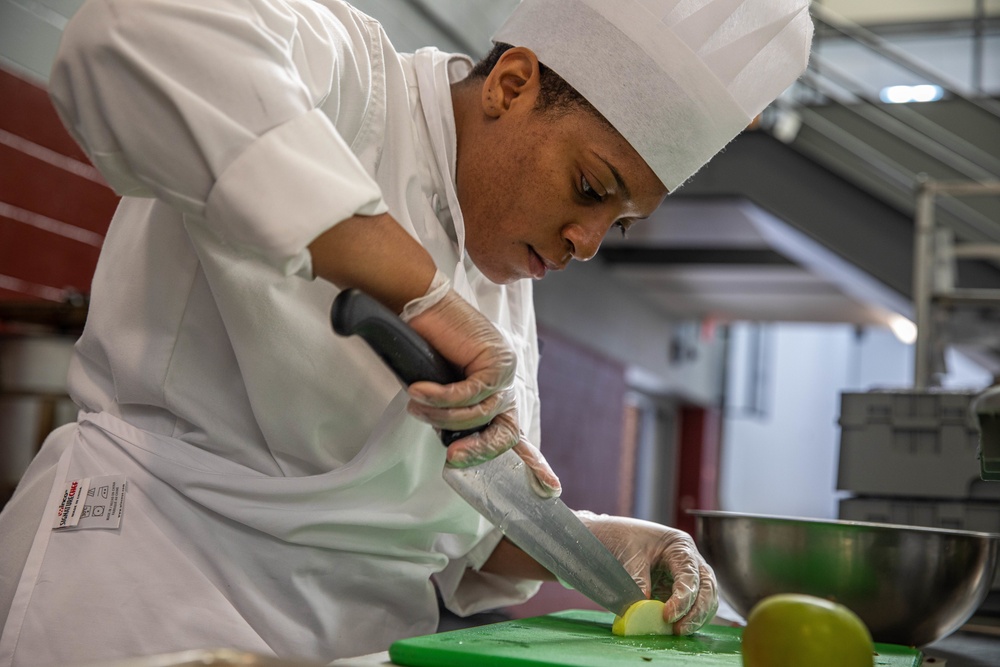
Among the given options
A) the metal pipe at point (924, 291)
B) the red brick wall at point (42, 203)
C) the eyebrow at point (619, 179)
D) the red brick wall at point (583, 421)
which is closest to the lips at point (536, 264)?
the eyebrow at point (619, 179)

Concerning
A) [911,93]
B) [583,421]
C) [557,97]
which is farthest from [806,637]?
[583,421]

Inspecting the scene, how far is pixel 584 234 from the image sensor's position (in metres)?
1.29

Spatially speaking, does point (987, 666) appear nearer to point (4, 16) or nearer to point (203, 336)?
point (203, 336)

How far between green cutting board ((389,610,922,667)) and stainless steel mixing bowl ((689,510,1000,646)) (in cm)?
7

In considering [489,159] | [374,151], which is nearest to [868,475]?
[489,159]

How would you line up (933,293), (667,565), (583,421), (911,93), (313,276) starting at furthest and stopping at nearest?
(583,421) → (911,93) → (933,293) → (667,565) → (313,276)

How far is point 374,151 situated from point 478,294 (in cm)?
32

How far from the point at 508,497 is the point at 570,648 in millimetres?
173

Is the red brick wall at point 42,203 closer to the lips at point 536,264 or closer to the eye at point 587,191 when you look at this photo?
the lips at point 536,264

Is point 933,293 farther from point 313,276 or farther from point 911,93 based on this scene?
point 313,276

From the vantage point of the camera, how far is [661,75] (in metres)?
1.28

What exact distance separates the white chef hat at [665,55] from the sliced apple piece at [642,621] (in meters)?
0.56

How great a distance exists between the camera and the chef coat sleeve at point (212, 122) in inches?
32.0

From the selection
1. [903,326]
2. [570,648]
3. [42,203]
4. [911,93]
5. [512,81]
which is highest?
[911,93]
